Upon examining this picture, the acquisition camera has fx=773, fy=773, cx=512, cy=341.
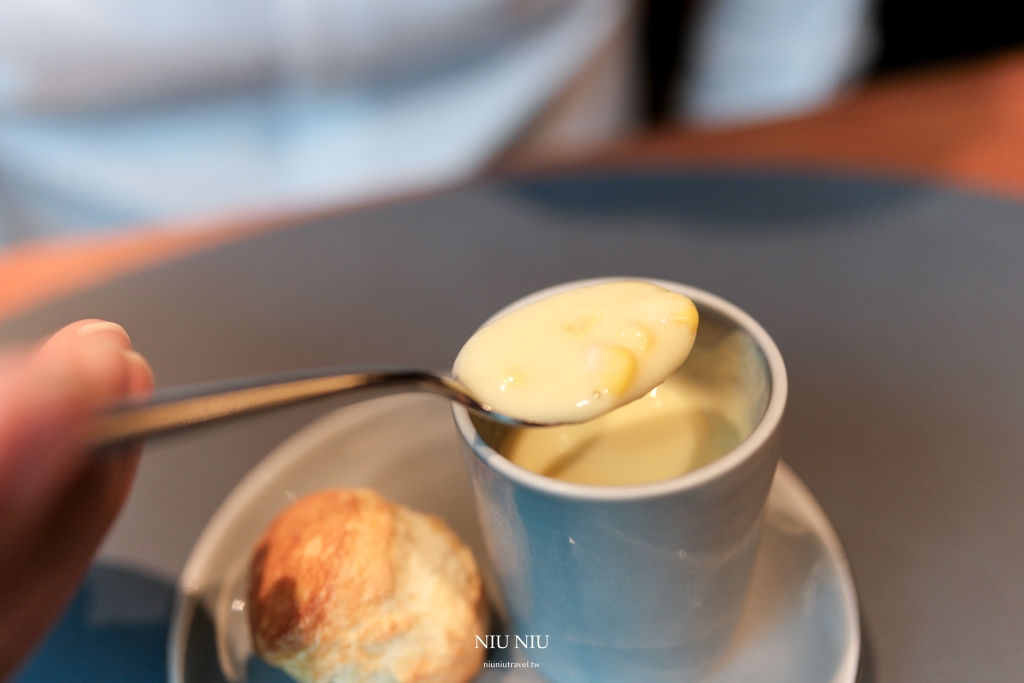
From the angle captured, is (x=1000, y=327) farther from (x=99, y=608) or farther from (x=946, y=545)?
(x=99, y=608)

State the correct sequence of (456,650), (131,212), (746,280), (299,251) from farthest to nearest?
(131,212) < (299,251) < (746,280) < (456,650)

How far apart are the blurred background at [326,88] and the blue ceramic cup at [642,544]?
Answer: 2.30 feet

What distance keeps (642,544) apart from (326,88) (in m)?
0.93

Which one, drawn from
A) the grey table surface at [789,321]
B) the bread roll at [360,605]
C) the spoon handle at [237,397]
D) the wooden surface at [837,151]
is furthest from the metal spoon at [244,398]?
the wooden surface at [837,151]

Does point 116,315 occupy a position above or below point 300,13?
below

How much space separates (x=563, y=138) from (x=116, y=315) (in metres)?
0.76

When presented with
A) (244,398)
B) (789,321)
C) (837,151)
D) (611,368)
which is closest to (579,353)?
(611,368)

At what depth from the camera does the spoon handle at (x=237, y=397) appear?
0.30 metres

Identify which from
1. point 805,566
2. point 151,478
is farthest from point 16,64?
point 805,566

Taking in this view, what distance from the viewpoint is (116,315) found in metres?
0.92

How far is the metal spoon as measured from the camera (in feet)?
0.97

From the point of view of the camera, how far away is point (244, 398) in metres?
0.35

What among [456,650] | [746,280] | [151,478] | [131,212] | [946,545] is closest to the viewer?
[456,650]

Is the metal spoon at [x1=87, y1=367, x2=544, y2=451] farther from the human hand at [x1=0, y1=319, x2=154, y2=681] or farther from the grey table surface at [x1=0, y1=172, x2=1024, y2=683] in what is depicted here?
the grey table surface at [x1=0, y1=172, x2=1024, y2=683]
